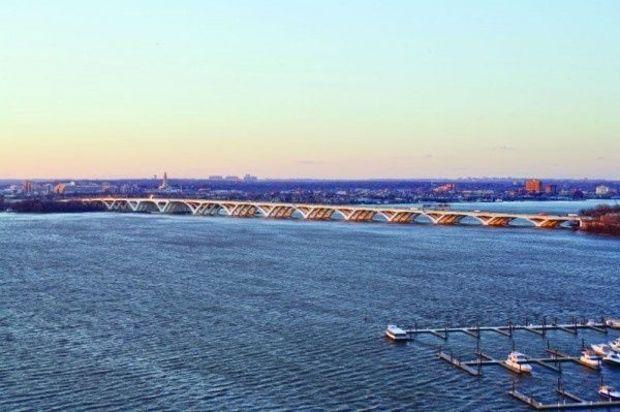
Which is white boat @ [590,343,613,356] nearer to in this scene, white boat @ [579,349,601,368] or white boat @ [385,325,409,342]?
white boat @ [579,349,601,368]

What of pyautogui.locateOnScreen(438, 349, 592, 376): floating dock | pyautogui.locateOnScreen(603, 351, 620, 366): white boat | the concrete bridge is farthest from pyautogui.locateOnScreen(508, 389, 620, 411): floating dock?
the concrete bridge

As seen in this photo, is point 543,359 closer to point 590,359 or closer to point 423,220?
point 590,359

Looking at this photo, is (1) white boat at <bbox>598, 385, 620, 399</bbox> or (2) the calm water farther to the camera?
(2) the calm water

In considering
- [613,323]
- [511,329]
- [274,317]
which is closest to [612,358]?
[511,329]

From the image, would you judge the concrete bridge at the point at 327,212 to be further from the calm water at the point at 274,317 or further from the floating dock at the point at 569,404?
the floating dock at the point at 569,404

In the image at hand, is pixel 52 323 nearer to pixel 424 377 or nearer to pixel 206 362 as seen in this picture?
pixel 206 362

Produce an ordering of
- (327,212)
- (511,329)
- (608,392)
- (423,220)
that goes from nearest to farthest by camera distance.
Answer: (608,392), (511,329), (423,220), (327,212)
